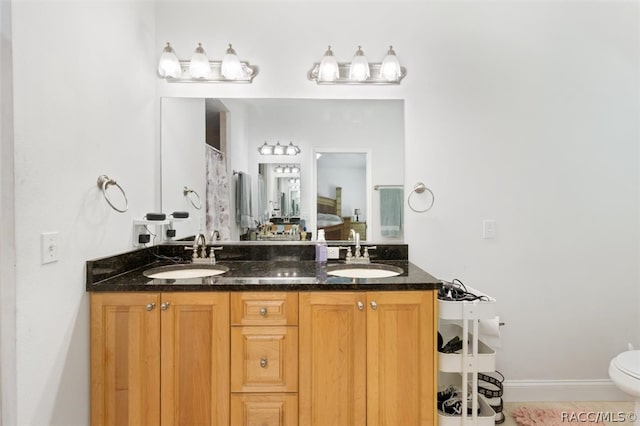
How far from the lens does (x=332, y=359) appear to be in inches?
59.7

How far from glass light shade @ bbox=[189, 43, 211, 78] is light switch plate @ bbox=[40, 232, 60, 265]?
1191 mm

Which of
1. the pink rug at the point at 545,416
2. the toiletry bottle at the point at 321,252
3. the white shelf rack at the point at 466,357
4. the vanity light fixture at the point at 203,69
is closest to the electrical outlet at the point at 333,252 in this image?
the toiletry bottle at the point at 321,252

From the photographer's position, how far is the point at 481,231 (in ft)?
7.09

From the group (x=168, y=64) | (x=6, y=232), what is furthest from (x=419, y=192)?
(x=6, y=232)

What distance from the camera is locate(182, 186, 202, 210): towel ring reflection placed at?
2.16 meters

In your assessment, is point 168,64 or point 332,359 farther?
point 168,64

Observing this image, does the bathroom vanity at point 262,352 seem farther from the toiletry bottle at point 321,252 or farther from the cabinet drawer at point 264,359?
the toiletry bottle at point 321,252

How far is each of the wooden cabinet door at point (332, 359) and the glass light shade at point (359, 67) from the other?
4.22 ft

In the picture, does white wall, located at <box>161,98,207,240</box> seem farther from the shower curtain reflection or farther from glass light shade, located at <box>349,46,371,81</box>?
glass light shade, located at <box>349,46,371,81</box>

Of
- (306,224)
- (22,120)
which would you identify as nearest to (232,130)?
(306,224)

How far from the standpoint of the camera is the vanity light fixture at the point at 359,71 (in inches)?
79.7

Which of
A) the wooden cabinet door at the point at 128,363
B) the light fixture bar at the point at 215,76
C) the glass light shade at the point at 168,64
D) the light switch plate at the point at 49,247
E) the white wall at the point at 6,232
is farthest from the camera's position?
the light fixture bar at the point at 215,76

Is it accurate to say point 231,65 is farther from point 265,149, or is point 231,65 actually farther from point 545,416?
point 545,416

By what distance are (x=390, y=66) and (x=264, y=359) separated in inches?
68.3
